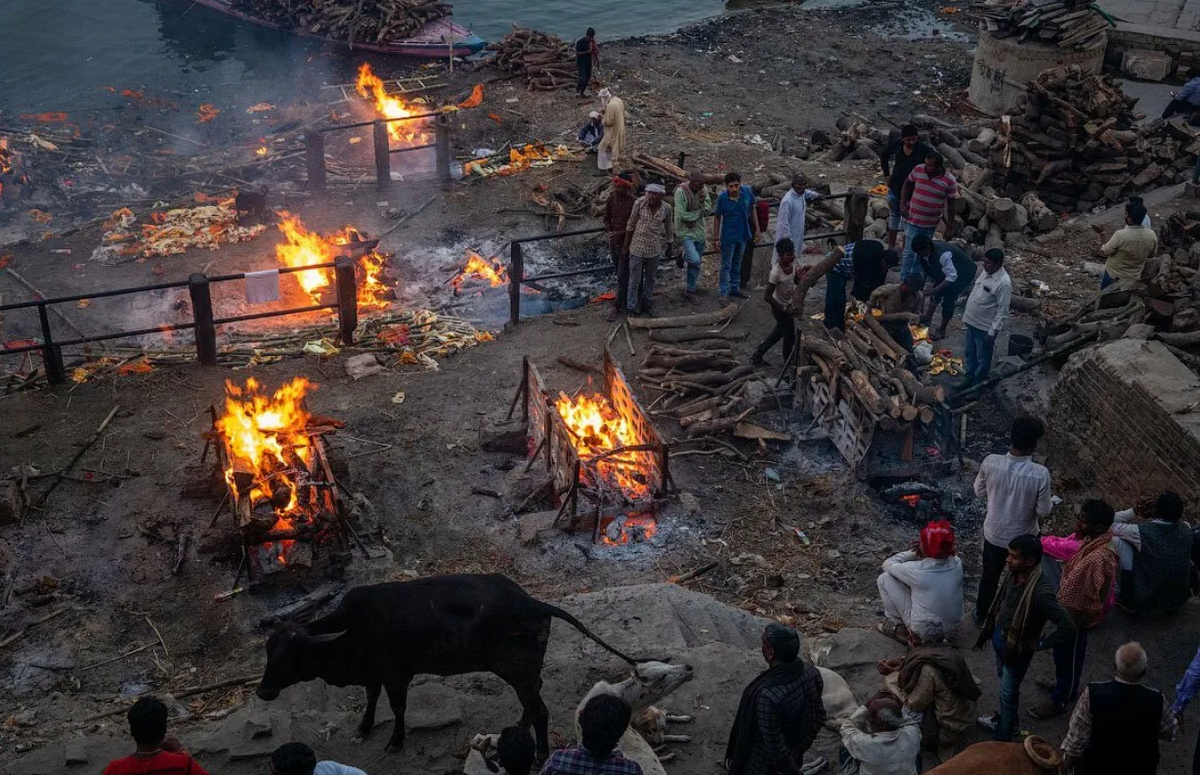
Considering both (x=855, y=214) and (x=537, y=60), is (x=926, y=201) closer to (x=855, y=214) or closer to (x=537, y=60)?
(x=855, y=214)

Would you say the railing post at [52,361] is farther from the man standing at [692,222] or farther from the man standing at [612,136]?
the man standing at [612,136]

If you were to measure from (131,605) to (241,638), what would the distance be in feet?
3.83

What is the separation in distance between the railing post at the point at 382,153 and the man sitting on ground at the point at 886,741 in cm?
1523

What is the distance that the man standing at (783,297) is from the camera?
1259 centimetres

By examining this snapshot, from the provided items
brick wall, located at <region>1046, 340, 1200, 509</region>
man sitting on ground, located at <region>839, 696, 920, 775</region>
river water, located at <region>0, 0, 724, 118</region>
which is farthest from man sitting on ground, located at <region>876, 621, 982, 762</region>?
river water, located at <region>0, 0, 724, 118</region>

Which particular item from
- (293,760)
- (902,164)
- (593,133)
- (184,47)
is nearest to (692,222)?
(902,164)

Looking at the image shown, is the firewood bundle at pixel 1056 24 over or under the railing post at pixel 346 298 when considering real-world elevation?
over

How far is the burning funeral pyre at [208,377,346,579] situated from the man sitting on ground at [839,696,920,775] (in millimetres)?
5334

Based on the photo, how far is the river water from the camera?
28.9 m

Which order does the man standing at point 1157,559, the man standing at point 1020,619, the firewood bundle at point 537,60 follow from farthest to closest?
the firewood bundle at point 537,60 → the man standing at point 1157,559 → the man standing at point 1020,619

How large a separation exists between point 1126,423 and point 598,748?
7.19 meters

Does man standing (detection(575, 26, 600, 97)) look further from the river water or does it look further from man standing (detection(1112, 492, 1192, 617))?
man standing (detection(1112, 492, 1192, 617))

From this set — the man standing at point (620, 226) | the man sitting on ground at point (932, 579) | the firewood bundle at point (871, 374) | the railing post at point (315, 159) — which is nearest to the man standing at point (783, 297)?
the firewood bundle at point (871, 374)

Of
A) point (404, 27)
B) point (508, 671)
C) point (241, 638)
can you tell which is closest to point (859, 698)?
point (508, 671)
